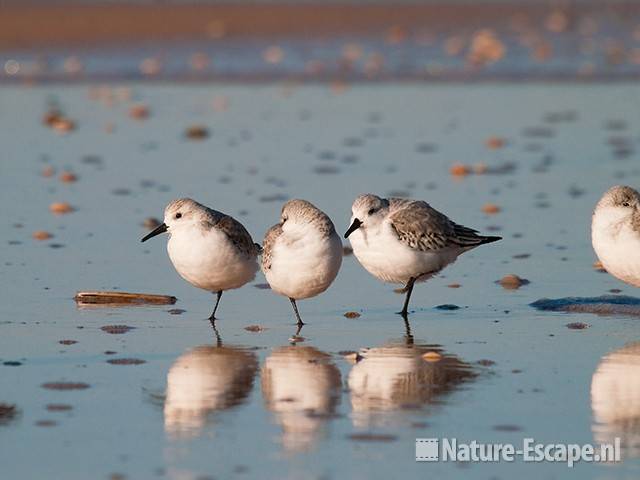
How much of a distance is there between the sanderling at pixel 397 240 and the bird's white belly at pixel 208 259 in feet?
2.66

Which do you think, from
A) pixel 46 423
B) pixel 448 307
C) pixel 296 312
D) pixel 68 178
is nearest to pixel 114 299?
pixel 296 312

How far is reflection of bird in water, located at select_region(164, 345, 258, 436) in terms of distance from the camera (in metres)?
6.53

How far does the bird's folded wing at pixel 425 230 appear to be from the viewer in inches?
352

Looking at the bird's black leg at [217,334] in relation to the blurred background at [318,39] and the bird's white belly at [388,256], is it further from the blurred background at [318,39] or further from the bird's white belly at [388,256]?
the blurred background at [318,39]

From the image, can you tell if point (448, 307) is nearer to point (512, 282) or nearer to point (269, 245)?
point (512, 282)

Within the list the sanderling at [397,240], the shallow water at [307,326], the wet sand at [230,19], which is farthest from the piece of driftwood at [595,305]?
the wet sand at [230,19]

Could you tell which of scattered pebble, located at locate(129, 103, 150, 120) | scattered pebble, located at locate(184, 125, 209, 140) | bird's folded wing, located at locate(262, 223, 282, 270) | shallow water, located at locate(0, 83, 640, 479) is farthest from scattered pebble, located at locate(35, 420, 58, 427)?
scattered pebble, located at locate(129, 103, 150, 120)

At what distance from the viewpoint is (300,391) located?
23.1 feet

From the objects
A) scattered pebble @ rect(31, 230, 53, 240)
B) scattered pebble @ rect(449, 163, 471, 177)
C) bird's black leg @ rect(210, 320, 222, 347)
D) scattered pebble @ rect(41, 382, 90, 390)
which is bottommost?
scattered pebble @ rect(41, 382, 90, 390)

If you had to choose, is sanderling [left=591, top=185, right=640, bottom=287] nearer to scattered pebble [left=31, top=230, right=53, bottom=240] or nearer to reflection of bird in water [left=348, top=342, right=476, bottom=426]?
reflection of bird in water [left=348, top=342, right=476, bottom=426]

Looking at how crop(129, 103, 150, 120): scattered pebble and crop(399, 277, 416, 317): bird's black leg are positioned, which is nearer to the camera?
crop(399, 277, 416, 317): bird's black leg

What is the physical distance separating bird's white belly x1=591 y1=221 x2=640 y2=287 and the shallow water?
328 mm

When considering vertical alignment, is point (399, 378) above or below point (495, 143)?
below

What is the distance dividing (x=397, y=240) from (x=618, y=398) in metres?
Result: 2.44
